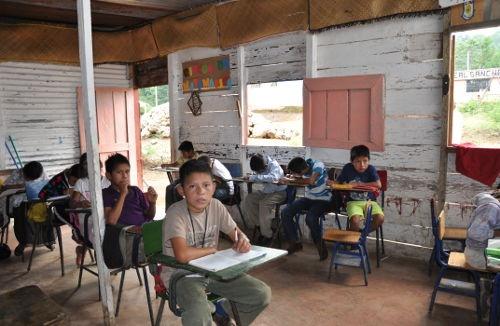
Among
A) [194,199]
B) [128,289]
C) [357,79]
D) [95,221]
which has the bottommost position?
[128,289]

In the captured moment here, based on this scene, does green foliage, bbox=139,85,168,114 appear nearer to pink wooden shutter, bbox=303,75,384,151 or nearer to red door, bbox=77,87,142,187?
red door, bbox=77,87,142,187

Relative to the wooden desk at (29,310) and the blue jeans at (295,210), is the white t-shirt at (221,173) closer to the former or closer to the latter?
the blue jeans at (295,210)

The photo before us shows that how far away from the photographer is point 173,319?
3434mm

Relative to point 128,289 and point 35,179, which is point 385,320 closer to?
point 128,289

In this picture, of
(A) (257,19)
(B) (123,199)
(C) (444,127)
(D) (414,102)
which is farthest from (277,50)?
(B) (123,199)

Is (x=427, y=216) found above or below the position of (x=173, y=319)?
above

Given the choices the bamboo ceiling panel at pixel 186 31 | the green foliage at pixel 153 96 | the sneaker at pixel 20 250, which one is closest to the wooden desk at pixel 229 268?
the sneaker at pixel 20 250

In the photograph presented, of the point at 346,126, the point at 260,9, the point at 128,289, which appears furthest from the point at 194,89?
the point at 128,289

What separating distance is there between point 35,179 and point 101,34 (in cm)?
385

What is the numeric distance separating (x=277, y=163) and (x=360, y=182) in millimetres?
1275

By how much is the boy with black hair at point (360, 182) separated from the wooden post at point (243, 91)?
2135mm

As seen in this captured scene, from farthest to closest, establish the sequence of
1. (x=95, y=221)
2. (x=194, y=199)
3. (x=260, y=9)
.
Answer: (x=260, y=9) < (x=95, y=221) < (x=194, y=199)

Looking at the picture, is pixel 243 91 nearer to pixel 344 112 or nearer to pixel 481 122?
pixel 344 112

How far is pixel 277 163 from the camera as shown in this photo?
5.55m
